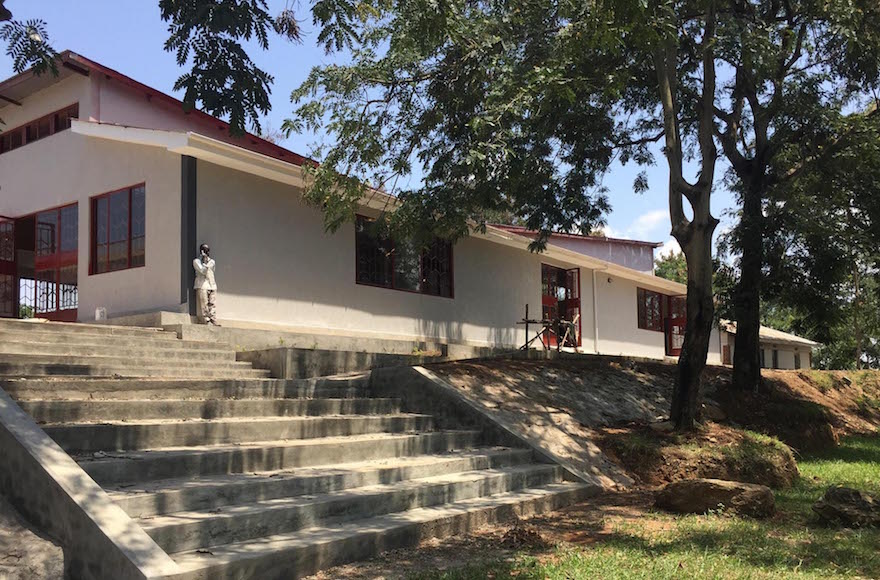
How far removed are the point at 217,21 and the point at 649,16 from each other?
3949 mm

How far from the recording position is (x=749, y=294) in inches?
521

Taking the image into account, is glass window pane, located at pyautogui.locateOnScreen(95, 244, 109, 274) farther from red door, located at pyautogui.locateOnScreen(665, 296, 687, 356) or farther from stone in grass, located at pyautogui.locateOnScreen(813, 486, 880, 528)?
red door, located at pyautogui.locateOnScreen(665, 296, 687, 356)

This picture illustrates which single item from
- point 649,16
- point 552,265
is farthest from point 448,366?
point 552,265

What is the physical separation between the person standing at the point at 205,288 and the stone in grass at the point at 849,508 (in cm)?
859

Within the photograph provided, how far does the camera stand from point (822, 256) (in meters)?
12.8

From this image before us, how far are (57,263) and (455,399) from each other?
8.90 m

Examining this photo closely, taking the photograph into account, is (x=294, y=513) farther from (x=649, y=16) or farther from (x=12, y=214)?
(x=12, y=214)

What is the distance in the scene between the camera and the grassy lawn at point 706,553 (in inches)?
194

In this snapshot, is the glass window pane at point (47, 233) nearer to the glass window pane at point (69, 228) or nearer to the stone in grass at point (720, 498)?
the glass window pane at point (69, 228)

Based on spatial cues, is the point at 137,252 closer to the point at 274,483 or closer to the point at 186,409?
the point at 186,409

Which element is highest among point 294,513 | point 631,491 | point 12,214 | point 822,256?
point 12,214

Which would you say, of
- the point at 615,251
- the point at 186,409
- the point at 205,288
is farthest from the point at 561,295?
the point at 186,409

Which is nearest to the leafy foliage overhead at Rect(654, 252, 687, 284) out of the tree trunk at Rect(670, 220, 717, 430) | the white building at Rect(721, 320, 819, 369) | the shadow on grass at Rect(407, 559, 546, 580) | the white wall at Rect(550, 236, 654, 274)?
the white building at Rect(721, 320, 819, 369)

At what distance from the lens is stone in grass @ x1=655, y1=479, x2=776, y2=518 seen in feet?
22.2
